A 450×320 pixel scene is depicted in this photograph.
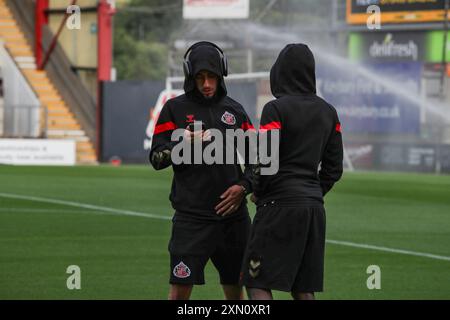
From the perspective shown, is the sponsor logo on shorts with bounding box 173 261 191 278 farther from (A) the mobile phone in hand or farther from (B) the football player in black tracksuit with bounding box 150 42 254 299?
(A) the mobile phone in hand

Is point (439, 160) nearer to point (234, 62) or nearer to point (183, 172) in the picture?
point (234, 62)

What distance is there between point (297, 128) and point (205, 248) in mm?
1177

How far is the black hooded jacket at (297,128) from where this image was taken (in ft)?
25.2

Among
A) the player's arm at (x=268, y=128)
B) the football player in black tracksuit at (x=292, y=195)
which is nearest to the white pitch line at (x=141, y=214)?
the football player in black tracksuit at (x=292, y=195)

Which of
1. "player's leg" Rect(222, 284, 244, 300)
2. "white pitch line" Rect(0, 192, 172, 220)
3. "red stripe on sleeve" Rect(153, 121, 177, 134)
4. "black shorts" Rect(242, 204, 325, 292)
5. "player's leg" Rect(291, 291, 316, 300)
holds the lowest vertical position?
"white pitch line" Rect(0, 192, 172, 220)

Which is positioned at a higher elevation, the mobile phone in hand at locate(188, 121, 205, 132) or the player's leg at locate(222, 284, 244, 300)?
the mobile phone in hand at locate(188, 121, 205, 132)

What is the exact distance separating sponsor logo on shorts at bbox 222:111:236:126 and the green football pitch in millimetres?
2879

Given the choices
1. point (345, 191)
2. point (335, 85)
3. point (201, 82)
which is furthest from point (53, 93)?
point (201, 82)

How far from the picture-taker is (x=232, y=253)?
27.5ft

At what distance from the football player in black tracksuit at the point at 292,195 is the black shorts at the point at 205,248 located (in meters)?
0.56

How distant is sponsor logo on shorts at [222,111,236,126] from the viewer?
8359mm

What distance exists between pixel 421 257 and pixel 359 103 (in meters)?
31.2

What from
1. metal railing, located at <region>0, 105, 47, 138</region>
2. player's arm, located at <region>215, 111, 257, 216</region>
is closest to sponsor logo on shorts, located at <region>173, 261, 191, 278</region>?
player's arm, located at <region>215, 111, 257, 216</region>

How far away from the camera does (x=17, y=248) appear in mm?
14109
